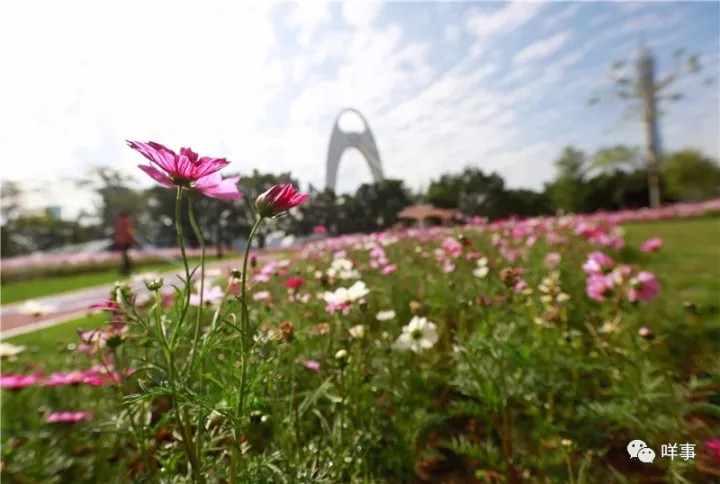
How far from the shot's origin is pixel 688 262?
8.79 ft

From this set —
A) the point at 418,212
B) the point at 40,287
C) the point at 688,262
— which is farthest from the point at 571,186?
the point at 40,287

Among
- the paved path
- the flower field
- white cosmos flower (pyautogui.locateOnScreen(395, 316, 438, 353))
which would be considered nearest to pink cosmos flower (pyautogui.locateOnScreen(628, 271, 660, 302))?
the flower field

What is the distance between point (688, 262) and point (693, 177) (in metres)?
5.55

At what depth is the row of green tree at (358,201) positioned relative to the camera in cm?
118

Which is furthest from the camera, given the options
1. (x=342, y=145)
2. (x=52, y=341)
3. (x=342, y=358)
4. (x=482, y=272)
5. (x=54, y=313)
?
(x=54, y=313)

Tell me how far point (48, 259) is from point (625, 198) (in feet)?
28.4

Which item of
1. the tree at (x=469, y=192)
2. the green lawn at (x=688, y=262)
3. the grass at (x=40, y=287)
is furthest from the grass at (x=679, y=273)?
the grass at (x=40, y=287)

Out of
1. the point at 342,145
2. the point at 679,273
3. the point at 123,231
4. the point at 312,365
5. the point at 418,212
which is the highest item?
the point at 342,145

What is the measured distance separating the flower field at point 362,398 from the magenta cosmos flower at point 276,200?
136 millimetres

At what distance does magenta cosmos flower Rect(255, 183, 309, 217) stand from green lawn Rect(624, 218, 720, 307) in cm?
194

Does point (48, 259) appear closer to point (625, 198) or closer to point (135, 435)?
point (135, 435)

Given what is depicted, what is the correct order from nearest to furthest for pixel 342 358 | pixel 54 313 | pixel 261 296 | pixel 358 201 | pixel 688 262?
pixel 342 358 < pixel 261 296 < pixel 358 201 < pixel 688 262 < pixel 54 313

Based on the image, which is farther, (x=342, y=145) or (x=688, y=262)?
(x=688, y=262)

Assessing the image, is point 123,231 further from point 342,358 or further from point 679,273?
point 679,273
